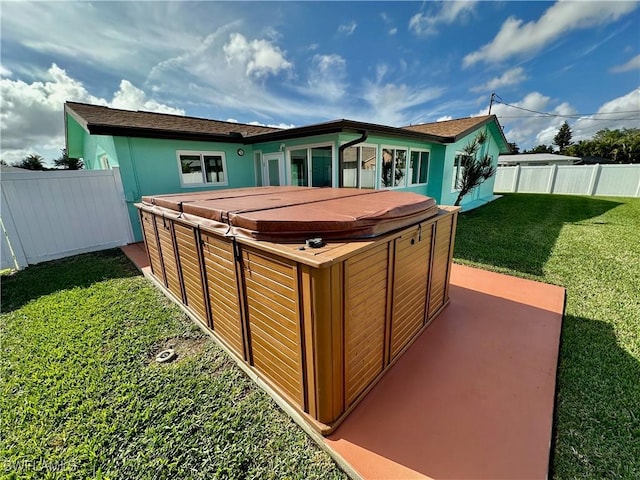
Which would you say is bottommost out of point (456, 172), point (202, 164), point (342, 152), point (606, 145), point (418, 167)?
point (456, 172)

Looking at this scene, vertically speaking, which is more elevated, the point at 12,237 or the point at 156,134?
the point at 156,134

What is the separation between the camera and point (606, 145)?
35250 millimetres

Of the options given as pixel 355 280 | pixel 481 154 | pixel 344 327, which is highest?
pixel 481 154

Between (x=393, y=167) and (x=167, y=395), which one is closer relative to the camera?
(x=167, y=395)

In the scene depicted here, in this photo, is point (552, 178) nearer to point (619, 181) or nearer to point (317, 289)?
point (619, 181)

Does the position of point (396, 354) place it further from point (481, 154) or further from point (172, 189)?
point (481, 154)

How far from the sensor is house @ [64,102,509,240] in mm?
6512

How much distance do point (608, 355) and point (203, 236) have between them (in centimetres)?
431

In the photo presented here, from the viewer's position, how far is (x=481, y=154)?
43.6ft

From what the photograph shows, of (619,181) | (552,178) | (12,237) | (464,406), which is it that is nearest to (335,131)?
(464,406)

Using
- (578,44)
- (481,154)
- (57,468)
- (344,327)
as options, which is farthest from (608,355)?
(578,44)

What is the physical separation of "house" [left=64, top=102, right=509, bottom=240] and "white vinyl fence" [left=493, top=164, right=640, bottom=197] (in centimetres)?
1016

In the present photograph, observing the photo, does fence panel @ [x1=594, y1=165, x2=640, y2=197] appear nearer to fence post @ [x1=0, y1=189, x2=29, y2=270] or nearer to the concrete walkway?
the concrete walkway

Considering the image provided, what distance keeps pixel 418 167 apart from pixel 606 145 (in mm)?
45541
